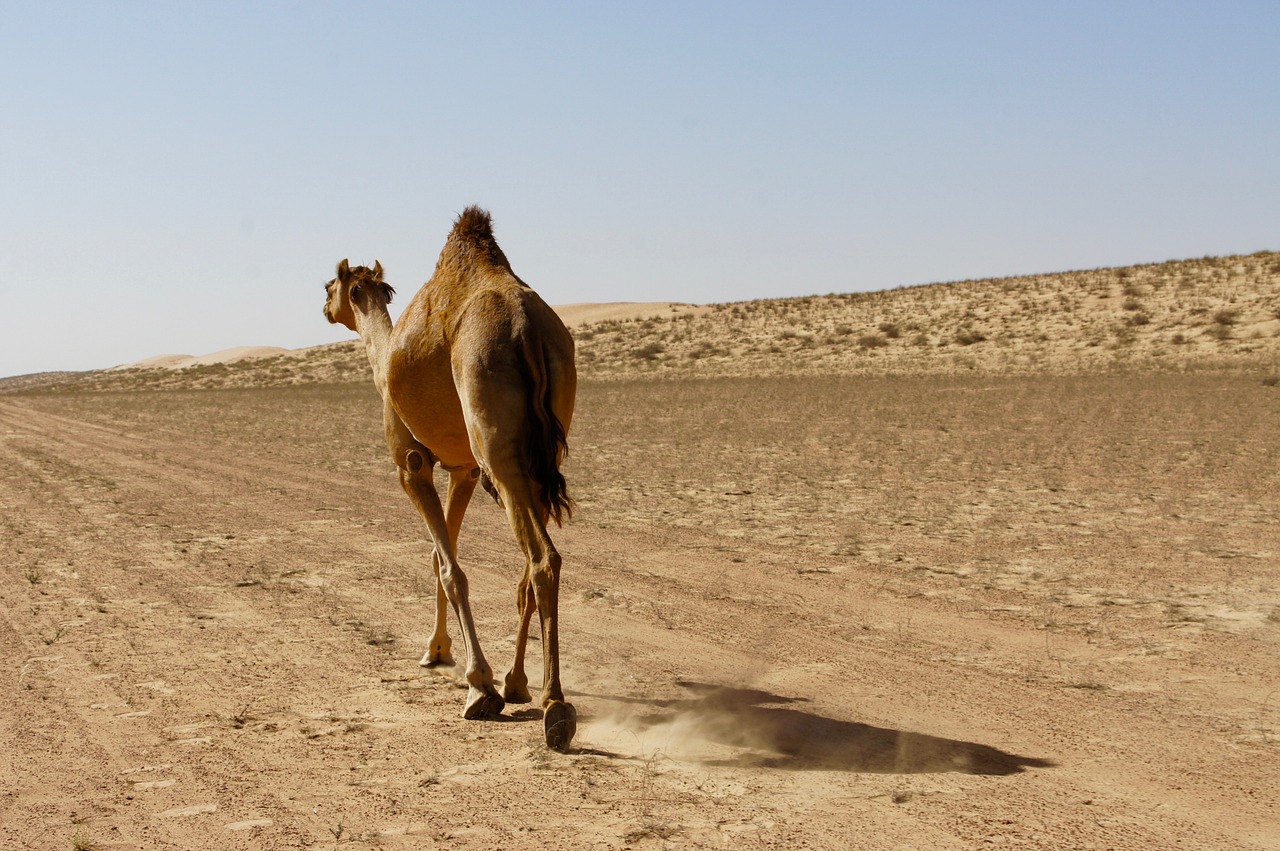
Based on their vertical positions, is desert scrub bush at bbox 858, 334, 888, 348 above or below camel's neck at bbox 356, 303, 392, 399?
below

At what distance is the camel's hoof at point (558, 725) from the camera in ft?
18.2

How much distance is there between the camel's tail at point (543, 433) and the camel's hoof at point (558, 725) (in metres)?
0.97

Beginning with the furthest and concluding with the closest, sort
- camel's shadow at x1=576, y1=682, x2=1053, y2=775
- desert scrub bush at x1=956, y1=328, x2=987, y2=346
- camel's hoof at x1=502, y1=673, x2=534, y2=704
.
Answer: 1. desert scrub bush at x1=956, y1=328, x2=987, y2=346
2. camel's hoof at x1=502, y1=673, x2=534, y2=704
3. camel's shadow at x1=576, y1=682, x2=1053, y2=775

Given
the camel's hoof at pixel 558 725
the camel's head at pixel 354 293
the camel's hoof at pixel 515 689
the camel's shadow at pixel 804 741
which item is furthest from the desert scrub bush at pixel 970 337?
the camel's hoof at pixel 558 725

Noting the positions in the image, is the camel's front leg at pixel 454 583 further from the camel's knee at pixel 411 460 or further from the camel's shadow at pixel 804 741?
the camel's shadow at pixel 804 741

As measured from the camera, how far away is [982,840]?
4.41 meters

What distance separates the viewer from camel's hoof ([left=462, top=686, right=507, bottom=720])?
6273 millimetres

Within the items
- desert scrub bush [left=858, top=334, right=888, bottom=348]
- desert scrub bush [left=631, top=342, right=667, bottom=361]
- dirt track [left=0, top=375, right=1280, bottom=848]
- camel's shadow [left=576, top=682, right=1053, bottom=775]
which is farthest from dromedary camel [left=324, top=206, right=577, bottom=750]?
desert scrub bush [left=631, top=342, right=667, bottom=361]

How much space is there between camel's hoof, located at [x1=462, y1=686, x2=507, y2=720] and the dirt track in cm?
10

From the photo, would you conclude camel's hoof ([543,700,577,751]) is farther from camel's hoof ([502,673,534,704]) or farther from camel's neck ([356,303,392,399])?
camel's neck ([356,303,392,399])

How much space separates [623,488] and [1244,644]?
938cm

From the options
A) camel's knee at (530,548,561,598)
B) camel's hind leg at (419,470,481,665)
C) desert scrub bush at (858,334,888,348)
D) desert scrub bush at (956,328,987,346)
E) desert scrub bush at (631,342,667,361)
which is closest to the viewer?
camel's knee at (530,548,561,598)

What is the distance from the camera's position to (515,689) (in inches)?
260

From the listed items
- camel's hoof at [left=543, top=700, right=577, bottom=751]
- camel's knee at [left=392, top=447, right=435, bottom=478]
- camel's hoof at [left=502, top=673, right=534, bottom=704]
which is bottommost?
camel's hoof at [left=502, top=673, right=534, bottom=704]
